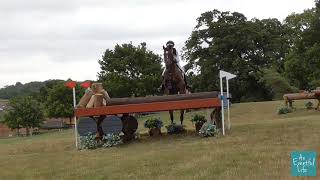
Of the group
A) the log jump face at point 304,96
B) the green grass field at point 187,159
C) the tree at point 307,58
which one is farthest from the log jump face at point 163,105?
the tree at point 307,58

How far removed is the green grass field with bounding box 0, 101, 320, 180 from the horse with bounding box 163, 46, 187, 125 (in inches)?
82.9

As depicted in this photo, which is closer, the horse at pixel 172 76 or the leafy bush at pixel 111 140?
the leafy bush at pixel 111 140

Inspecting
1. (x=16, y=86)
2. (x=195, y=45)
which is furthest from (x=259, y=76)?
(x=16, y=86)

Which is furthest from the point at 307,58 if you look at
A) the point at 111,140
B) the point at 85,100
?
the point at 111,140

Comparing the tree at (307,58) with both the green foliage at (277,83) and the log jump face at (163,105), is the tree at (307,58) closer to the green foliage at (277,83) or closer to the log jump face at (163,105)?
the green foliage at (277,83)

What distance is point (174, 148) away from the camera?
1435cm

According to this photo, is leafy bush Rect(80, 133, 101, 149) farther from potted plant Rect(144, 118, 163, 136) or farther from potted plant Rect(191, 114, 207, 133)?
potted plant Rect(191, 114, 207, 133)

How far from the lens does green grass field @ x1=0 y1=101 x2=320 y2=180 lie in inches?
422

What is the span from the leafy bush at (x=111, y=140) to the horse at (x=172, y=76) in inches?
119

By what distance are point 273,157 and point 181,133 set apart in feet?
23.6

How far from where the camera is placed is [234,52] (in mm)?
62625

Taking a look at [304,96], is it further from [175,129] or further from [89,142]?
[89,142]

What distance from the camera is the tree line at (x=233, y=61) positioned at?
53812 millimetres

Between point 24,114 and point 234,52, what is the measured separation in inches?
1013
